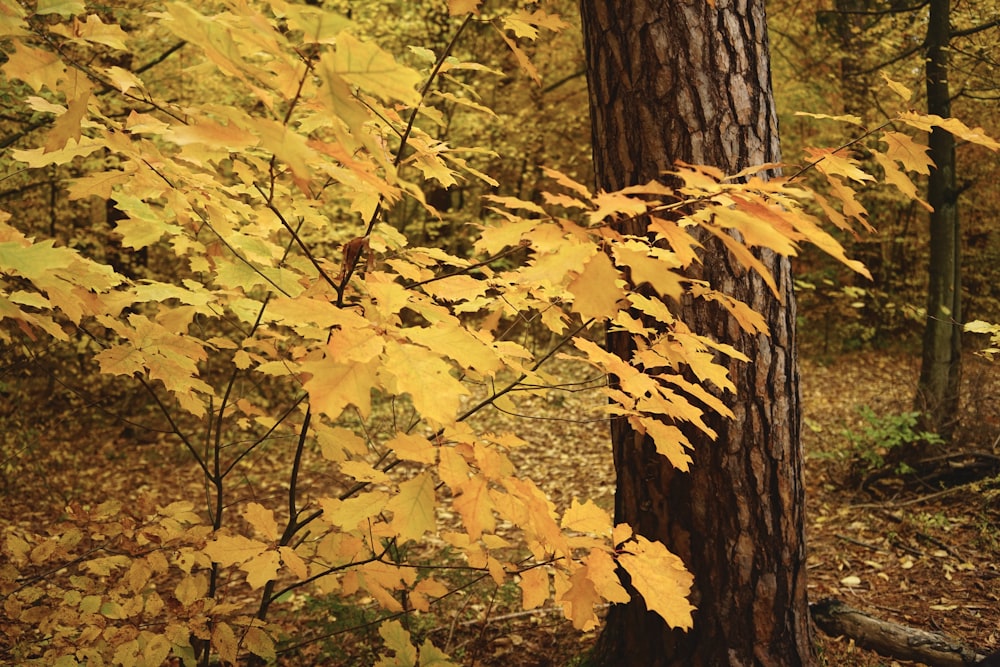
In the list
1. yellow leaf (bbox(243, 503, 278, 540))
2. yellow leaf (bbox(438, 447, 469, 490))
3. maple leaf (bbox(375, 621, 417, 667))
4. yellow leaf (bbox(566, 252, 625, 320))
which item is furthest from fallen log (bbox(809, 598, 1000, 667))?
yellow leaf (bbox(566, 252, 625, 320))

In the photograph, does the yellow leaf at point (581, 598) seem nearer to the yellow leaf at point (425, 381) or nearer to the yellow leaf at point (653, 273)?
the yellow leaf at point (425, 381)

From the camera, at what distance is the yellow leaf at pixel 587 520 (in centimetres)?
154

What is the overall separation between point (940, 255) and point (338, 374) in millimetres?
5428

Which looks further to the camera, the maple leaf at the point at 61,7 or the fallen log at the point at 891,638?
the fallen log at the point at 891,638

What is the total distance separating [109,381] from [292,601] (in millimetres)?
4485

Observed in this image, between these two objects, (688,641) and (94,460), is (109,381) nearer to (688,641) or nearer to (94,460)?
(94,460)

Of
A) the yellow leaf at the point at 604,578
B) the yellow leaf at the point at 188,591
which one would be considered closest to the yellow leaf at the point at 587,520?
the yellow leaf at the point at 604,578

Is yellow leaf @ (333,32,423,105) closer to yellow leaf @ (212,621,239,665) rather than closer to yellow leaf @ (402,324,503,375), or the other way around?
yellow leaf @ (402,324,503,375)

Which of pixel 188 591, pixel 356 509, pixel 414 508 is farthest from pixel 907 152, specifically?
pixel 188 591

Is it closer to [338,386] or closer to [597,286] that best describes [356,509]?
[338,386]

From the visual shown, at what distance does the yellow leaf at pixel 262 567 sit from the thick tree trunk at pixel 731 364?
3.81ft

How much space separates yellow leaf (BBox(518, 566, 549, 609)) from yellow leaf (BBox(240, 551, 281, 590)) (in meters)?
0.59

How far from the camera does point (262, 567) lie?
1.52m

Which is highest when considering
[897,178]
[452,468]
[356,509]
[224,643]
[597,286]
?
[897,178]
